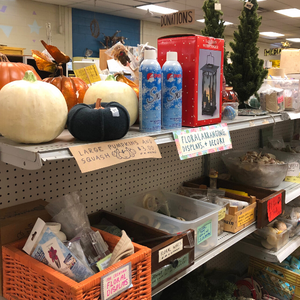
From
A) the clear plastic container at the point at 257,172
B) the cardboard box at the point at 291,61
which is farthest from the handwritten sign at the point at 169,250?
the cardboard box at the point at 291,61

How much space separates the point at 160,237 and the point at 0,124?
0.65m

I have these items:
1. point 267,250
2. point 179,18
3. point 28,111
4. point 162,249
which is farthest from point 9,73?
point 267,250

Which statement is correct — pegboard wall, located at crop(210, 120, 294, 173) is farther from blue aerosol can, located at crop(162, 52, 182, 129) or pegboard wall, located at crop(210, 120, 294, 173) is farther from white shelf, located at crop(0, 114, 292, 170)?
white shelf, located at crop(0, 114, 292, 170)

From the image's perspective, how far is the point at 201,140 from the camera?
123 centimetres

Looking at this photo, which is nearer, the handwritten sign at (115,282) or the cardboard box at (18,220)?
the handwritten sign at (115,282)

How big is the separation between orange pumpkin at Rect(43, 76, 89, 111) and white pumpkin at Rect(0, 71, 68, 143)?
25 centimetres

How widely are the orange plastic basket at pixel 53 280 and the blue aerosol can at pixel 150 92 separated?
40cm

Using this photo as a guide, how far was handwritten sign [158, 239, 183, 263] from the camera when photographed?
3.47 ft

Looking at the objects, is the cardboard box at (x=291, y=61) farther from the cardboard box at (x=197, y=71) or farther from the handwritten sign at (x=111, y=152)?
the handwritten sign at (x=111, y=152)

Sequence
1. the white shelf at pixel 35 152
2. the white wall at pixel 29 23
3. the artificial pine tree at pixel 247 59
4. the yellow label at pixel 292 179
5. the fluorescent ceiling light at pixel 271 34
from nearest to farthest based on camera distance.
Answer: the white shelf at pixel 35 152, the artificial pine tree at pixel 247 59, the yellow label at pixel 292 179, the white wall at pixel 29 23, the fluorescent ceiling light at pixel 271 34

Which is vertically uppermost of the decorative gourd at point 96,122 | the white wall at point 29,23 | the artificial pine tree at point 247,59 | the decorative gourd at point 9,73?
the white wall at point 29,23

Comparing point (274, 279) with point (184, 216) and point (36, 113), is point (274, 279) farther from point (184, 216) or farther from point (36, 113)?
point (36, 113)

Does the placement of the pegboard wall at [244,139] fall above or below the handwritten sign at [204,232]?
above

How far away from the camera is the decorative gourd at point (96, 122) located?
87 centimetres
